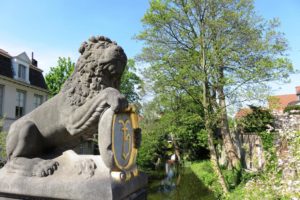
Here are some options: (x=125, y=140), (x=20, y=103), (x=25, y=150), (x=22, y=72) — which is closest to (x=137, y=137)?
(x=125, y=140)

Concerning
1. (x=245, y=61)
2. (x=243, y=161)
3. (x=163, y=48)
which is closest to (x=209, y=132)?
(x=245, y=61)

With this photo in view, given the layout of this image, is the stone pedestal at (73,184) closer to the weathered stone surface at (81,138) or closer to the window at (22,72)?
the weathered stone surface at (81,138)

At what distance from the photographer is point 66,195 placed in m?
2.64

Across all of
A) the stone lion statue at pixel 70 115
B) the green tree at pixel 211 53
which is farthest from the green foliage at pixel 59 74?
the stone lion statue at pixel 70 115

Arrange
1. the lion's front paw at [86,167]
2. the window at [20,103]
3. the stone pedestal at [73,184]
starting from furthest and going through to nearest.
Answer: the window at [20,103] < the lion's front paw at [86,167] < the stone pedestal at [73,184]

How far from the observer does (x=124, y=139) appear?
111 inches

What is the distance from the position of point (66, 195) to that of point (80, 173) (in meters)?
0.22

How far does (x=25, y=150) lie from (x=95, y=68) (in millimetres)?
1094

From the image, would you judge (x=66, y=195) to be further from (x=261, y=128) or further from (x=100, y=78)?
(x=261, y=128)

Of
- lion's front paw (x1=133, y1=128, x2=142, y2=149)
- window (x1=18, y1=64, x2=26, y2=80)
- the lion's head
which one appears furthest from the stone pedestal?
window (x1=18, y1=64, x2=26, y2=80)

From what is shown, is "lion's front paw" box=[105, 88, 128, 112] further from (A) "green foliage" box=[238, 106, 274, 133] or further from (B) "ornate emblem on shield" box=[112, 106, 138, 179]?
(A) "green foliage" box=[238, 106, 274, 133]

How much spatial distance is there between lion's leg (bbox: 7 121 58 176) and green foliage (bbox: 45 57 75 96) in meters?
26.1

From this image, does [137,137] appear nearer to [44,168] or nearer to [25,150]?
[44,168]

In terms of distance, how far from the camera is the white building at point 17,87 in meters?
20.5
